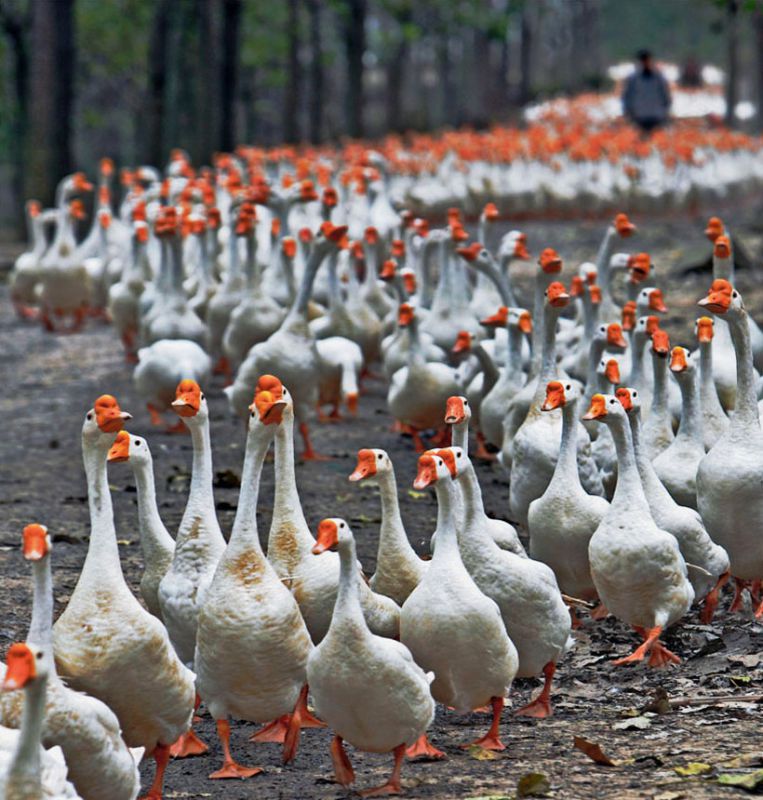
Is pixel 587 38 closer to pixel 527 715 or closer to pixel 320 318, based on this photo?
pixel 320 318

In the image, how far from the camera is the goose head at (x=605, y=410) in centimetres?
645

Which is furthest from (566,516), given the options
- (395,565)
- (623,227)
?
(623,227)

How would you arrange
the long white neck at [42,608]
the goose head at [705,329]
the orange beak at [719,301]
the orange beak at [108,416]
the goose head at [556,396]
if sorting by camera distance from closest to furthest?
1. the long white neck at [42,608]
2. the orange beak at [108,416]
3. the goose head at [556,396]
4. the orange beak at [719,301]
5. the goose head at [705,329]

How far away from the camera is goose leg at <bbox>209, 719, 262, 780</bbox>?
17.3 ft

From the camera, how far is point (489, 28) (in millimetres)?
37781

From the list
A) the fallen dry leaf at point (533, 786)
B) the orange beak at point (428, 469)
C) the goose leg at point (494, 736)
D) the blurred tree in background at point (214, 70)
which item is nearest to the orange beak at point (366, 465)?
the orange beak at point (428, 469)

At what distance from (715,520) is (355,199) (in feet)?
35.9

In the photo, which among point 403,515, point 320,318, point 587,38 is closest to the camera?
point 403,515

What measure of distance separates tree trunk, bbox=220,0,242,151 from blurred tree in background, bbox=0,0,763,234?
0.04 m

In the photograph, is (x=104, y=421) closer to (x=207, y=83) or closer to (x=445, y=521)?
(x=445, y=521)

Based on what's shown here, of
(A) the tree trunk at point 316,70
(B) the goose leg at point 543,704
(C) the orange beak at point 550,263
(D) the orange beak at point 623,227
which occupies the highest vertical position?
(A) the tree trunk at point 316,70

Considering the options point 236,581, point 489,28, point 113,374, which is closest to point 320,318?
point 113,374

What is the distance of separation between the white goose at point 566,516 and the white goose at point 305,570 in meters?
1.19

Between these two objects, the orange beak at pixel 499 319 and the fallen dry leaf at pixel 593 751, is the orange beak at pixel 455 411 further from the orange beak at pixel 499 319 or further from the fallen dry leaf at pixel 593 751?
the orange beak at pixel 499 319
